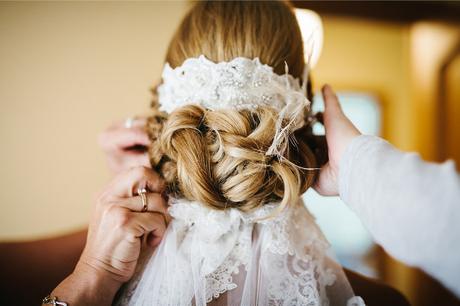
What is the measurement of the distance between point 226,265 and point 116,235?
21 cm

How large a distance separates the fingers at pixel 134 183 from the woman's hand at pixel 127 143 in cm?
20

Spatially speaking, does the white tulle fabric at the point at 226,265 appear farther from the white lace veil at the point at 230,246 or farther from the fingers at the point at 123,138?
the fingers at the point at 123,138

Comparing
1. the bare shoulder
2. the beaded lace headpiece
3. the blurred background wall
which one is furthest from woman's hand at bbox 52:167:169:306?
the blurred background wall

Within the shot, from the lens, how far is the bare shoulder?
2.80ft

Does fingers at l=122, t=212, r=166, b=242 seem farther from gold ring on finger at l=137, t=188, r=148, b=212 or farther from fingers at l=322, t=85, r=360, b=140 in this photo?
fingers at l=322, t=85, r=360, b=140

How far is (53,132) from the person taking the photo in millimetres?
1554

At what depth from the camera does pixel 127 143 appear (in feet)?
2.83

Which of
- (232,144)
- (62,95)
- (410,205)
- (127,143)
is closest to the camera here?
(410,205)

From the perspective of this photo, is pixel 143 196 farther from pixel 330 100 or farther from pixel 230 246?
pixel 330 100

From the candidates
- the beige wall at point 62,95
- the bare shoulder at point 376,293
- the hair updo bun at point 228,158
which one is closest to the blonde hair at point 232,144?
the hair updo bun at point 228,158

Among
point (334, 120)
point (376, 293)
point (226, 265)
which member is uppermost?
point (334, 120)

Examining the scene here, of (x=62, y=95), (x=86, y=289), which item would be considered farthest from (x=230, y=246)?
(x=62, y=95)

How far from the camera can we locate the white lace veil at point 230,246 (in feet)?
1.97

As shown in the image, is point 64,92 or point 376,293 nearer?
point 376,293
